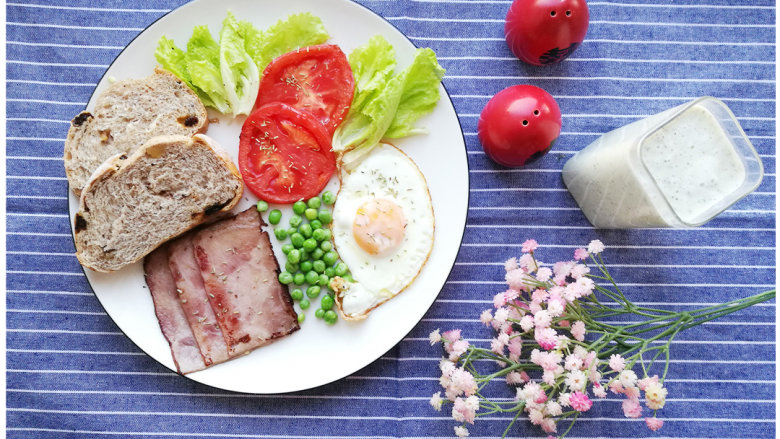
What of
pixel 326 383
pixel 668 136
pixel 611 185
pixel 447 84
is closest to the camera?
pixel 668 136

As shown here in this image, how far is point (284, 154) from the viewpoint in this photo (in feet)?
10.1

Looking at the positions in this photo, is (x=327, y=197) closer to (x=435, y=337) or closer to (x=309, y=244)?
(x=309, y=244)

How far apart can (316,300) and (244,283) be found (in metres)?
0.43

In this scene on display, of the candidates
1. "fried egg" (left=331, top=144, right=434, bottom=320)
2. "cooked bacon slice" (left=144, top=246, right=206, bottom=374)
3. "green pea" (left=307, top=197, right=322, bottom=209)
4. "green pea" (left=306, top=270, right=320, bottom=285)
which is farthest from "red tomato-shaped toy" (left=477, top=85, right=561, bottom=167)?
"cooked bacon slice" (left=144, top=246, right=206, bottom=374)

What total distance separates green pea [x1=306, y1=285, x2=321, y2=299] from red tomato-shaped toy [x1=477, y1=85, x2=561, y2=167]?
133 cm

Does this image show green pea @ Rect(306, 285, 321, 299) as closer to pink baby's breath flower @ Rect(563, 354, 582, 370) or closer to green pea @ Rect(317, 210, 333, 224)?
green pea @ Rect(317, 210, 333, 224)

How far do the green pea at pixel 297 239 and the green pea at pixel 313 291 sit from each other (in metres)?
0.26

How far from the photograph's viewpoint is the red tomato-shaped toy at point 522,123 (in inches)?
115

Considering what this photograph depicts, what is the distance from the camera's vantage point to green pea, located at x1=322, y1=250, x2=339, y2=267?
314cm

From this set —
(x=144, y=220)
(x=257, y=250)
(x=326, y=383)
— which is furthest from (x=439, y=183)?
(x=144, y=220)

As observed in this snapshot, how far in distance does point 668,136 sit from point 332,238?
1.89 meters

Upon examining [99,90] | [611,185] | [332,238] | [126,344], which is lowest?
[126,344]

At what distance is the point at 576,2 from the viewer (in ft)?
9.77

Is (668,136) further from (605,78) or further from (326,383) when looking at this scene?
(326,383)
